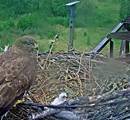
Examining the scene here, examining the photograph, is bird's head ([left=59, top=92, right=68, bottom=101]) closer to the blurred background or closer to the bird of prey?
the bird of prey

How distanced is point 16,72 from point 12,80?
82 millimetres

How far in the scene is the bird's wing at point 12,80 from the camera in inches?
167

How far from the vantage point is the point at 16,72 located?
4344mm

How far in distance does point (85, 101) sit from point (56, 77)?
1220 mm

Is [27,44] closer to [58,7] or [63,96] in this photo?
[63,96]

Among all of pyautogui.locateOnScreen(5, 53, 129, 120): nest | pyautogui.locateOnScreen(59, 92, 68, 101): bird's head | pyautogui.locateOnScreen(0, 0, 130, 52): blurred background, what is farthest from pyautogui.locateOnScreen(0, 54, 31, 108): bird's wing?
pyautogui.locateOnScreen(0, 0, 130, 52): blurred background

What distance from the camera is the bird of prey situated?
A: 4.24 m

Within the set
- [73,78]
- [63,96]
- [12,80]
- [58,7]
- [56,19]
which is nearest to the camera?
[12,80]

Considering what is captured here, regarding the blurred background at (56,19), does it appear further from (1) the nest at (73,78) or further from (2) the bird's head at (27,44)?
(2) the bird's head at (27,44)

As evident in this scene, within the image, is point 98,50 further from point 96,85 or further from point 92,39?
point 92,39

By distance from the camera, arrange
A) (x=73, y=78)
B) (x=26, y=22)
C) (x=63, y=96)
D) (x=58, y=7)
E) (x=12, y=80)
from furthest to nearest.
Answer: (x=58, y=7)
(x=26, y=22)
(x=73, y=78)
(x=63, y=96)
(x=12, y=80)

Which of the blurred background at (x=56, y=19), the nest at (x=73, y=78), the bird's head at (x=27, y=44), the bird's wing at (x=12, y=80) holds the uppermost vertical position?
the bird's head at (x=27, y=44)

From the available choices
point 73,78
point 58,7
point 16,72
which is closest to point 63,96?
point 16,72

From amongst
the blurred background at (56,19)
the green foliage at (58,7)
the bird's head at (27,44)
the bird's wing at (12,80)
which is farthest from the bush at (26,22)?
the bird's wing at (12,80)
